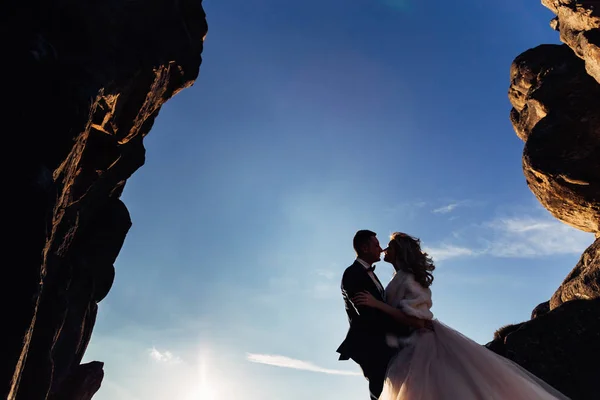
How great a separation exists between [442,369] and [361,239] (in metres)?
2.23

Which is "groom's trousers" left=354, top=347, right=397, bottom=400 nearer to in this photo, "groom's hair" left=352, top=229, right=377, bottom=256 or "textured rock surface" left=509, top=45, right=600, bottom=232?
"groom's hair" left=352, top=229, right=377, bottom=256

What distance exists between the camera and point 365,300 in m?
6.08

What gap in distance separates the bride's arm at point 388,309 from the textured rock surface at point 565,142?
2487 centimetres

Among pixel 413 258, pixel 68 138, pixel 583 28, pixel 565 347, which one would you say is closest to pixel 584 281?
pixel 565 347

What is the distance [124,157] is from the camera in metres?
25.1

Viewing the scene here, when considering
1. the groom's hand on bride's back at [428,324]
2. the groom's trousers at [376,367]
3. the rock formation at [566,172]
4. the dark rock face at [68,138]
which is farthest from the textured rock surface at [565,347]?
the dark rock face at [68,138]

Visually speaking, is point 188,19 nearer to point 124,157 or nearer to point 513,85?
point 124,157

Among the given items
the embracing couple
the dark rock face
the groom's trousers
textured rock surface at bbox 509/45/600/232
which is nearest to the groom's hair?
the embracing couple

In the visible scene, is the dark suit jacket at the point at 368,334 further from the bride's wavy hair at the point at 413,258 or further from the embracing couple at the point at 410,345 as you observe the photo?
the bride's wavy hair at the point at 413,258

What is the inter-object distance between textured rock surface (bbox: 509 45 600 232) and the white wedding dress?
79.2ft

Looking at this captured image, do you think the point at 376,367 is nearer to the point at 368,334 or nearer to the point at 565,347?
the point at 368,334

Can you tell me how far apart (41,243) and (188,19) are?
51.1ft

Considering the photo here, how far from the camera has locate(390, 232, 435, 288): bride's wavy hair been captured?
6.46m

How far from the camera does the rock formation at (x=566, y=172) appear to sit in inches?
715
